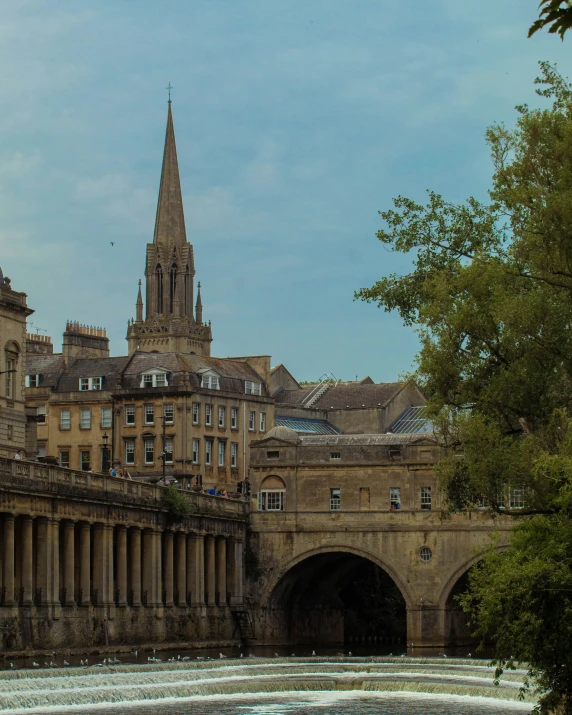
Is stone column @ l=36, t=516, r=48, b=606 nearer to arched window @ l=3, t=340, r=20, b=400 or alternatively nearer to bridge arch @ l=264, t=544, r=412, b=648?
arched window @ l=3, t=340, r=20, b=400

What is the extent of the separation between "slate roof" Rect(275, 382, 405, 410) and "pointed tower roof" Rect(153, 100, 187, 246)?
34768 millimetres

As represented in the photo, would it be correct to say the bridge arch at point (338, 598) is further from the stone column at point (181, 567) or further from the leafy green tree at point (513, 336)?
the leafy green tree at point (513, 336)

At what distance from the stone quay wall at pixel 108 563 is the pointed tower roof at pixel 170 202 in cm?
7102

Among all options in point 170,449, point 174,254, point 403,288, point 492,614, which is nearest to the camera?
point 492,614

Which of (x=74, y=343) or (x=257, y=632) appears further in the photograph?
(x=74, y=343)

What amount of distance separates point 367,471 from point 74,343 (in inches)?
1401

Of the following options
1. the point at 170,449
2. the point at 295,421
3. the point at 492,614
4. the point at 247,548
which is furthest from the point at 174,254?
the point at 492,614

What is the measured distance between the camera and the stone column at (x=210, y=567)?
84562 millimetres

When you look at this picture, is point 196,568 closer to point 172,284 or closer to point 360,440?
point 360,440

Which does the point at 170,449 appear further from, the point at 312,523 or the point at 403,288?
the point at 403,288

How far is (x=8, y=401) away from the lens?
284ft

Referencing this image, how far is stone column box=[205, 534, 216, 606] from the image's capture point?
8456cm

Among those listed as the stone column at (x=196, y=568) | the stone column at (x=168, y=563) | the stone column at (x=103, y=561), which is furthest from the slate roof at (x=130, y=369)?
the stone column at (x=103, y=561)

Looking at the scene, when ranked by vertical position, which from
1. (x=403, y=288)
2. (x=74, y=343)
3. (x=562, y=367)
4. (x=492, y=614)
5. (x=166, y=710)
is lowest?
(x=166, y=710)
